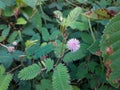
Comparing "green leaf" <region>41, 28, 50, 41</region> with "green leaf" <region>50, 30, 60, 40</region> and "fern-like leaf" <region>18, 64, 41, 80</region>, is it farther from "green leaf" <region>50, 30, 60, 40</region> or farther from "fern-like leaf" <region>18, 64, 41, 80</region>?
"fern-like leaf" <region>18, 64, 41, 80</region>

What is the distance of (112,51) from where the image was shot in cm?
103

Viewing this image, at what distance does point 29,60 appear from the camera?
3.85 ft

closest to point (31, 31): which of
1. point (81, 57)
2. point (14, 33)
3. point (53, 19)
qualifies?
point (14, 33)

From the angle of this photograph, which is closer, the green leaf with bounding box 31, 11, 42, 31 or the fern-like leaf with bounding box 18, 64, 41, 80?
the fern-like leaf with bounding box 18, 64, 41, 80

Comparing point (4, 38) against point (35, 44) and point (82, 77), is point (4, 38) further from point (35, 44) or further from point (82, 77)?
point (82, 77)

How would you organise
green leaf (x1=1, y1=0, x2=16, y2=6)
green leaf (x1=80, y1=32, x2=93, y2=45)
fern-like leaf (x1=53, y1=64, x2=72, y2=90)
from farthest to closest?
green leaf (x1=1, y1=0, x2=16, y2=6)
green leaf (x1=80, y1=32, x2=93, y2=45)
fern-like leaf (x1=53, y1=64, x2=72, y2=90)

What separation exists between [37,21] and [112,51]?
17.7 inches

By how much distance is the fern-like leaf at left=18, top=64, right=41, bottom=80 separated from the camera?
1032mm

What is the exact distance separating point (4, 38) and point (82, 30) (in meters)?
0.34

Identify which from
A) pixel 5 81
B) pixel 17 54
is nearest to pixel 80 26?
pixel 17 54

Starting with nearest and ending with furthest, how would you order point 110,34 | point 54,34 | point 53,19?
point 110,34, point 54,34, point 53,19

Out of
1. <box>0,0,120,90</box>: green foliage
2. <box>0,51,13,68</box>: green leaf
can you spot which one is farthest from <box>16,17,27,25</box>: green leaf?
<box>0,51,13,68</box>: green leaf

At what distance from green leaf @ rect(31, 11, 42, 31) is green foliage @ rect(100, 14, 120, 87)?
39 cm

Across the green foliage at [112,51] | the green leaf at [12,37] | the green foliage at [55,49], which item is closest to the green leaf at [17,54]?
the green foliage at [55,49]
